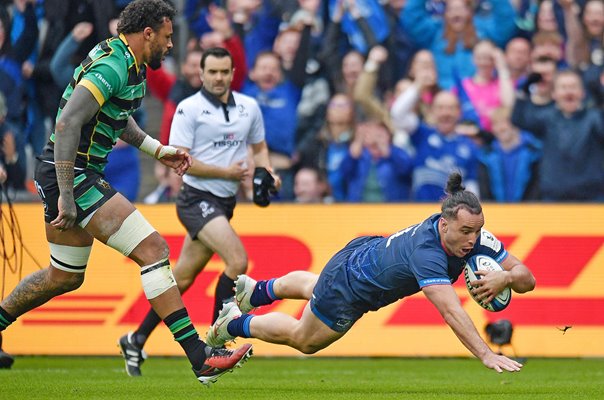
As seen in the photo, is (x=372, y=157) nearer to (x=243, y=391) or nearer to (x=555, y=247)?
(x=555, y=247)

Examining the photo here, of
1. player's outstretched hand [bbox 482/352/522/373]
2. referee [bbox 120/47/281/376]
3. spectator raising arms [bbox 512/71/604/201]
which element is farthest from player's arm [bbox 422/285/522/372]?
spectator raising arms [bbox 512/71/604/201]

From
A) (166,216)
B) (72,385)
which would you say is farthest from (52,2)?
(72,385)

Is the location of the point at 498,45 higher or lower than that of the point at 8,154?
higher

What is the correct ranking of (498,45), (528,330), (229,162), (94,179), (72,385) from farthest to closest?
(498,45) < (528,330) < (229,162) < (72,385) < (94,179)

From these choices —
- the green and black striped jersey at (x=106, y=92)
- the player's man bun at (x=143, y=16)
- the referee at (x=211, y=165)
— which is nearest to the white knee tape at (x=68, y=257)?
the green and black striped jersey at (x=106, y=92)

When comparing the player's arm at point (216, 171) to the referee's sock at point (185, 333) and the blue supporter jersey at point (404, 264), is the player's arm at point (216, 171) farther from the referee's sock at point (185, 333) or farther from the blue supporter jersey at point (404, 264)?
the referee's sock at point (185, 333)

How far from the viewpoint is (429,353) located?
1219 cm

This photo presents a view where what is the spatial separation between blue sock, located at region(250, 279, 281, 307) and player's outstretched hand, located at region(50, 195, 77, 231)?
1965mm

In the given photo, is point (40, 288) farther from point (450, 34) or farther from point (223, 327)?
point (450, 34)

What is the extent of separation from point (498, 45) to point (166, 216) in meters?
5.28

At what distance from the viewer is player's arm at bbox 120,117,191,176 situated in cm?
866

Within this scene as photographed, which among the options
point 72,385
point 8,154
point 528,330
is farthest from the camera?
point 8,154

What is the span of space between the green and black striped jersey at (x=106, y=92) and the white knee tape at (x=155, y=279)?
852mm

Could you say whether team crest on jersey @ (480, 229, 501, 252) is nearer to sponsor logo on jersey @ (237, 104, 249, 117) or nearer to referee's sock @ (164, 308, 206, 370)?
referee's sock @ (164, 308, 206, 370)
